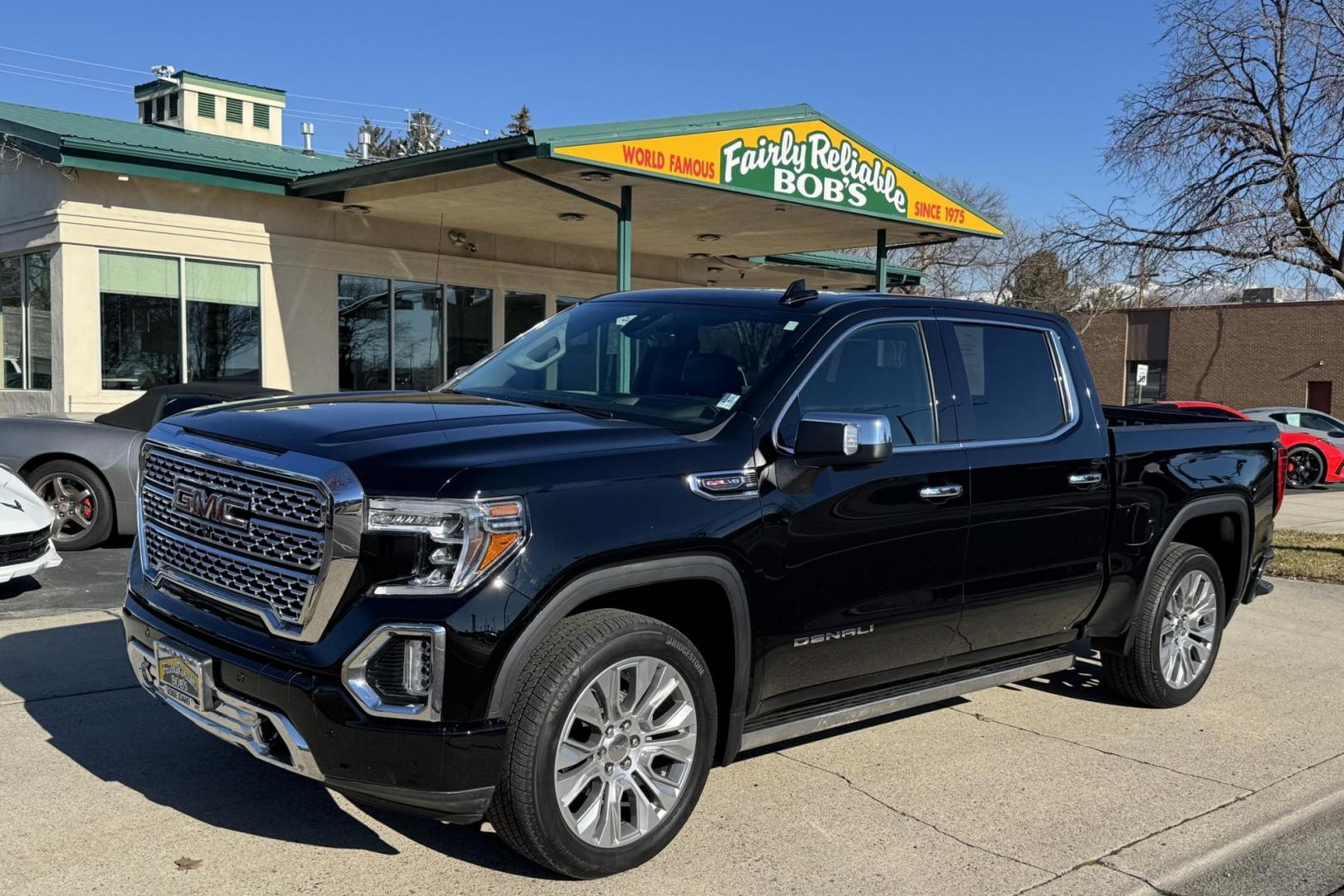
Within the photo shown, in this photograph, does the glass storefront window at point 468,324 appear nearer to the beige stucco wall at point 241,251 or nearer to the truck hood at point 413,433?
the beige stucco wall at point 241,251

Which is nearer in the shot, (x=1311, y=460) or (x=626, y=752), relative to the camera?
(x=626, y=752)

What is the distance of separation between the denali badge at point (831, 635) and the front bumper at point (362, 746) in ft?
4.20

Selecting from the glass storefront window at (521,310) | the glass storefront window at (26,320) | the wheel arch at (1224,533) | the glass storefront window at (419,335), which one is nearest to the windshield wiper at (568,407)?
the wheel arch at (1224,533)

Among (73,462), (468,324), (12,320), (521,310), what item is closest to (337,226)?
(468,324)

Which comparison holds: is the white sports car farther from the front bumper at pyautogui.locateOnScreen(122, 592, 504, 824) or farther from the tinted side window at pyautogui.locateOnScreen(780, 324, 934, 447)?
the tinted side window at pyautogui.locateOnScreen(780, 324, 934, 447)

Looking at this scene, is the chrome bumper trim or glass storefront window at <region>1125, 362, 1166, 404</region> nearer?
the chrome bumper trim

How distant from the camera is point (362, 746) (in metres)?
3.54

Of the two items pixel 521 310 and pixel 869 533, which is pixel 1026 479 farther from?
pixel 521 310

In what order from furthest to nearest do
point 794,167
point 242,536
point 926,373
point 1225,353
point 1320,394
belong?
point 1225,353 → point 1320,394 → point 794,167 → point 926,373 → point 242,536

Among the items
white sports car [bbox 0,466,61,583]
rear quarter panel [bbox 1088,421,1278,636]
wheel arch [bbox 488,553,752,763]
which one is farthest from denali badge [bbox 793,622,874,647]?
white sports car [bbox 0,466,61,583]

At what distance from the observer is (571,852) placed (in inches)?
151

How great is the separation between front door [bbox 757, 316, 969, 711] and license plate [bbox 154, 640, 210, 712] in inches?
74.1

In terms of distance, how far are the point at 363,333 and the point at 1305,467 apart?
16.2 meters

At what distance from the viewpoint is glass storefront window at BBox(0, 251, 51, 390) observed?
51.2ft
